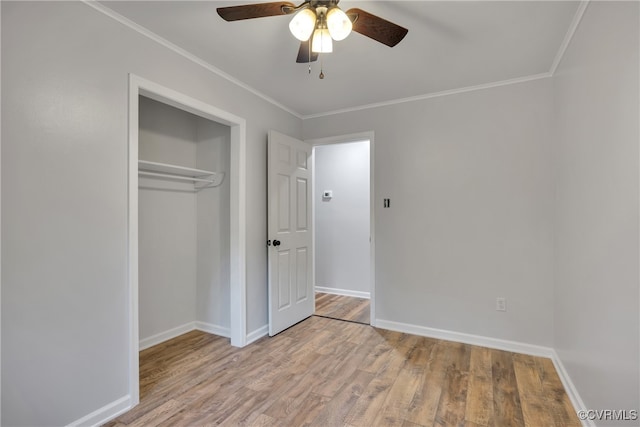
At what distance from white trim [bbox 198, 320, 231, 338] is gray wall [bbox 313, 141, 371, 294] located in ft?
6.91

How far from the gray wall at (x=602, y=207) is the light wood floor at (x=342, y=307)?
6.72 ft

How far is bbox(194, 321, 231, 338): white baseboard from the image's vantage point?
10.4 ft

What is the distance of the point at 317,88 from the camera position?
9.92ft

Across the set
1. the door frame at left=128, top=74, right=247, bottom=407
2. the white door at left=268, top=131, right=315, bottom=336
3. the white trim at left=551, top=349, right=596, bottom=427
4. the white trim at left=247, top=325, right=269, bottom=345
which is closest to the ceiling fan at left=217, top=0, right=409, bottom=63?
the door frame at left=128, top=74, right=247, bottom=407

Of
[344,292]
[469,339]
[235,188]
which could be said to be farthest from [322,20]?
[344,292]

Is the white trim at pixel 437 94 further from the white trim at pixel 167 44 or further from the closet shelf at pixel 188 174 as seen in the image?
the closet shelf at pixel 188 174

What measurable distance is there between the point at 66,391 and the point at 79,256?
0.74m

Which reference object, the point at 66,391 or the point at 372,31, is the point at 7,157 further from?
the point at 372,31

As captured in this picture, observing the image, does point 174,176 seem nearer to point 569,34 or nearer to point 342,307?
point 342,307

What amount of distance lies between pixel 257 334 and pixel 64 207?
204 centimetres

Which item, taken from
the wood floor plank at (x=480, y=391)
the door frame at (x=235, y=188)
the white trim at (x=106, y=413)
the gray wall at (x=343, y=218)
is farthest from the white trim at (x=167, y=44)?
the wood floor plank at (x=480, y=391)

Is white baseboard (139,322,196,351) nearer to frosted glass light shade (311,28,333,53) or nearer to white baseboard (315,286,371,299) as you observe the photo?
white baseboard (315,286,371,299)

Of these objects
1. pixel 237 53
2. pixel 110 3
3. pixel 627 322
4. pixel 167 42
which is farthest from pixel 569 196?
pixel 110 3

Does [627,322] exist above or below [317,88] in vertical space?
below
